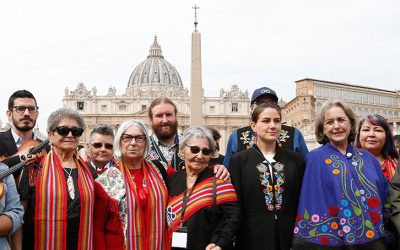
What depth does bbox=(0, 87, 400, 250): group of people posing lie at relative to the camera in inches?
137

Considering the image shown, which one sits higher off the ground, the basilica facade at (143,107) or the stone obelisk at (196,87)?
the basilica facade at (143,107)

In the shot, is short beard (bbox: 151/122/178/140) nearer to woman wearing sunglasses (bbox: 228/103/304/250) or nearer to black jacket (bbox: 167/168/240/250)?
woman wearing sunglasses (bbox: 228/103/304/250)

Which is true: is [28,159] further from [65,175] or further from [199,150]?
[199,150]

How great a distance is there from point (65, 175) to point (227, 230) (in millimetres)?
1285

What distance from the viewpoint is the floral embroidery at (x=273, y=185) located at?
3.68 meters

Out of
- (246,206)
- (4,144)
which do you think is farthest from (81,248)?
(4,144)

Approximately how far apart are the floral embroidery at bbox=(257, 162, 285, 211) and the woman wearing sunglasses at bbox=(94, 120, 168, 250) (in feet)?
2.63

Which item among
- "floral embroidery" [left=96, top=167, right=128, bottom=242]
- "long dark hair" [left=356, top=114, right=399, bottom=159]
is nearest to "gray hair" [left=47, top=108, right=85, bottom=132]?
"floral embroidery" [left=96, top=167, right=128, bottom=242]

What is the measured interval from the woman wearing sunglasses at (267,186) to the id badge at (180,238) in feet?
1.46

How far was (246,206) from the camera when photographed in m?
3.73

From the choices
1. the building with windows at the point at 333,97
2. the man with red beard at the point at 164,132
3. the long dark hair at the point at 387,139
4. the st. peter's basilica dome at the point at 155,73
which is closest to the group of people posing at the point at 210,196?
the long dark hair at the point at 387,139

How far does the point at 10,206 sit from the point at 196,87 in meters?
11.0

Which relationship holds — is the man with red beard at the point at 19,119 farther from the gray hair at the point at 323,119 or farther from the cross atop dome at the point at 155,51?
the cross atop dome at the point at 155,51

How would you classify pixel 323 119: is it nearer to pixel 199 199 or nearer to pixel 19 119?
pixel 199 199
